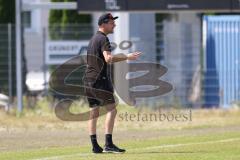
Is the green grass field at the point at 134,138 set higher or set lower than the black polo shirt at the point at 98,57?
lower

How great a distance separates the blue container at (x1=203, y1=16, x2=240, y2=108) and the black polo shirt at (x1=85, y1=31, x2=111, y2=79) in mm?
13320

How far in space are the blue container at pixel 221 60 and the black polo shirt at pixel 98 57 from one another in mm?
13320

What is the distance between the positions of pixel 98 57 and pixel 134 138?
380 cm

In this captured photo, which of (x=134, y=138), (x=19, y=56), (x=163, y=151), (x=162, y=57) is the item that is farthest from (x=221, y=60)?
(x=163, y=151)

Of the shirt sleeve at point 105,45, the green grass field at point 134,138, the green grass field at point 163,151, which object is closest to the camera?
the green grass field at point 163,151

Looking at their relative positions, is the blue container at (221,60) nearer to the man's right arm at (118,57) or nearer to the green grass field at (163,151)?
the green grass field at (163,151)

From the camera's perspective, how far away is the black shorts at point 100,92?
41.5ft

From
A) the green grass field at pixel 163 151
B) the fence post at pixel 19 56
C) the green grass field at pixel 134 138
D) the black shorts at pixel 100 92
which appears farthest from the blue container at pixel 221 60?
the black shorts at pixel 100 92

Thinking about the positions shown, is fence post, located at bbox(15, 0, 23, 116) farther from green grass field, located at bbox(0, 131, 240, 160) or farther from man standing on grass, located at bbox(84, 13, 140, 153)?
man standing on grass, located at bbox(84, 13, 140, 153)

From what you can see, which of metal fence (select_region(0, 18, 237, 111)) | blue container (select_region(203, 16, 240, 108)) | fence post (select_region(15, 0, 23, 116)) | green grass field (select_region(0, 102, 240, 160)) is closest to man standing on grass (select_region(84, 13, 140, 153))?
green grass field (select_region(0, 102, 240, 160))

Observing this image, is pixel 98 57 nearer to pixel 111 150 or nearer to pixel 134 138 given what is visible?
pixel 111 150

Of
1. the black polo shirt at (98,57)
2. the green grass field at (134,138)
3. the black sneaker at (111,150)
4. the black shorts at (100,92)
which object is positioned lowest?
the green grass field at (134,138)

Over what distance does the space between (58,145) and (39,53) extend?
12.4 m

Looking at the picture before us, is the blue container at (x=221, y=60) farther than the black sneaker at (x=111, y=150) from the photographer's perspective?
Yes
